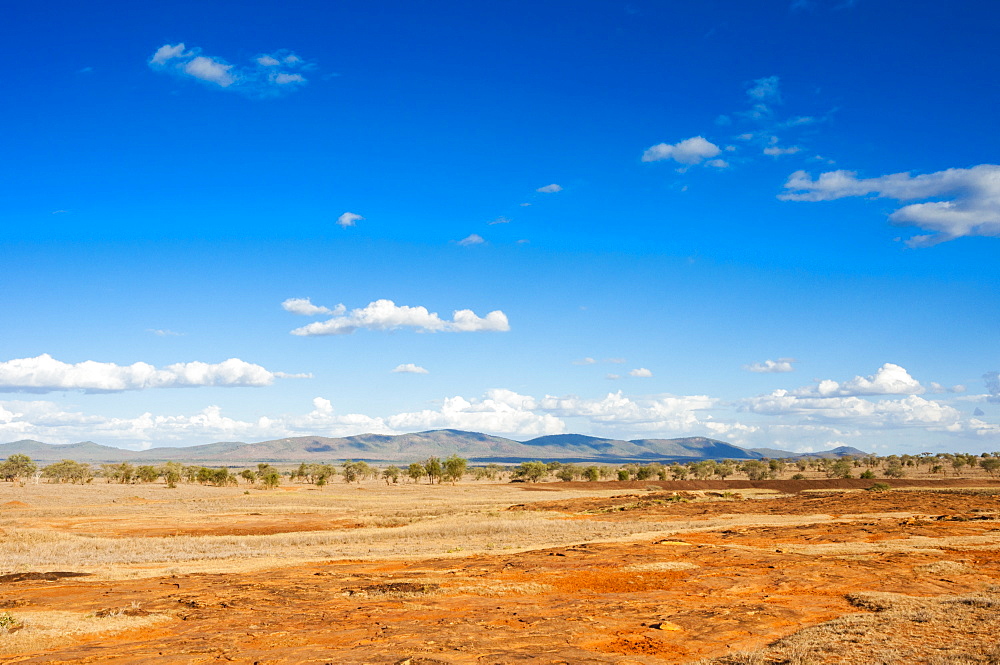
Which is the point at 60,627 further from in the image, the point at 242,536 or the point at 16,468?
the point at 16,468

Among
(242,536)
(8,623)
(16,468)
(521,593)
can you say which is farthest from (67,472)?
(521,593)

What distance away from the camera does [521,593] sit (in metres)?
19.2

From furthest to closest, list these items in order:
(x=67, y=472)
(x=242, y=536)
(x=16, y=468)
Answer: (x=67, y=472) < (x=16, y=468) < (x=242, y=536)

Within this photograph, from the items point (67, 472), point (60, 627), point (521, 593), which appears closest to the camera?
point (60, 627)

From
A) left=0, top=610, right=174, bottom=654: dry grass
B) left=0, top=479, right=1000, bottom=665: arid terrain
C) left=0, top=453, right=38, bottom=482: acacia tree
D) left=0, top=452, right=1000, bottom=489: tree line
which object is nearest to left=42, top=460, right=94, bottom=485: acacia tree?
left=0, top=452, right=1000, bottom=489: tree line

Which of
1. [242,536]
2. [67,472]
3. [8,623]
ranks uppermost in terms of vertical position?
[8,623]

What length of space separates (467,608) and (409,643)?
4.03 metres

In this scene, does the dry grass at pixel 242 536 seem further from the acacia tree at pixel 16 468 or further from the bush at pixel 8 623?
the acacia tree at pixel 16 468

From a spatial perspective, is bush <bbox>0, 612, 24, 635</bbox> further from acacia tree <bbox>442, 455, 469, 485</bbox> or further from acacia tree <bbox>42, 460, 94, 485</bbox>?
acacia tree <bbox>42, 460, 94, 485</bbox>

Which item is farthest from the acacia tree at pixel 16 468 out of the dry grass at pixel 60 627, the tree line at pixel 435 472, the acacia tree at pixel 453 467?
the dry grass at pixel 60 627

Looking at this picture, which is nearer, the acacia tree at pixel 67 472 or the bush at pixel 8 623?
the bush at pixel 8 623

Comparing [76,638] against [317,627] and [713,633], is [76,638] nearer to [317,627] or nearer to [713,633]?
[317,627]

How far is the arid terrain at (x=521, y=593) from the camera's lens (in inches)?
506

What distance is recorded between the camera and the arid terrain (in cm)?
1286
